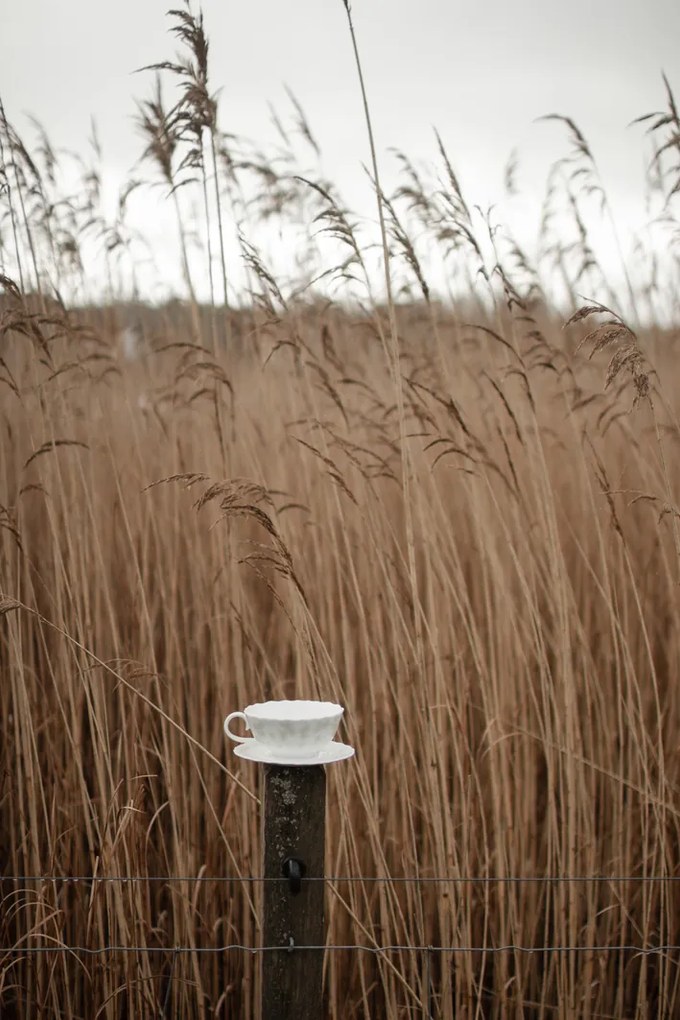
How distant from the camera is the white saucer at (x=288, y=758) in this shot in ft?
3.41

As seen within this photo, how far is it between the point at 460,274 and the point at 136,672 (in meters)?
2.38

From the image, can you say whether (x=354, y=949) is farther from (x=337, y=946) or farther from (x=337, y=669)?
(x=337, y=669)

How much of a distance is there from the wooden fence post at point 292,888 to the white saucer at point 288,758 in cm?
4

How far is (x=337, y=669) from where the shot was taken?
208cm

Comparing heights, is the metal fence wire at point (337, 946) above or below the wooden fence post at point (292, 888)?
below

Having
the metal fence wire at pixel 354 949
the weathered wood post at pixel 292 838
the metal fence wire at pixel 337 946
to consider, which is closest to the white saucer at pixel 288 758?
the weathered wood post at pixel 292 838

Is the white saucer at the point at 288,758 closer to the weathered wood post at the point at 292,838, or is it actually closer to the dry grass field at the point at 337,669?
the weathered wood post at the point at 292,838

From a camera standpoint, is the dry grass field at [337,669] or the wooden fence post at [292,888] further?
the dry grass field at [337,669]

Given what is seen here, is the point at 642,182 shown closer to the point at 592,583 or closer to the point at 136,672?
the point at 592,583


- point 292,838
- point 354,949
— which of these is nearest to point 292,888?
point 292,838

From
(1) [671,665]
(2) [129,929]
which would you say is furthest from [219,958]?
(1) [671,665]

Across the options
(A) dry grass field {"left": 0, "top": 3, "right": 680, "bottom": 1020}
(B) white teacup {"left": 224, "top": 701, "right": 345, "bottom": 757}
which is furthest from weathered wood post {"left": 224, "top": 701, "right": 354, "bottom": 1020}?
(A) dry grass field {"left": 0, "top": 3, "right": 680, "bottom": 1020}

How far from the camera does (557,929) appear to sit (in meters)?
1.65

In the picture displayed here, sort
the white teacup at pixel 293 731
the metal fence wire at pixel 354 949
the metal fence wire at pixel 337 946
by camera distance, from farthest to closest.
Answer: the metal fence wire at pixel 354 949 < the metal fence wire at pixel 337 946 < the white teacup at pixel 293 731
